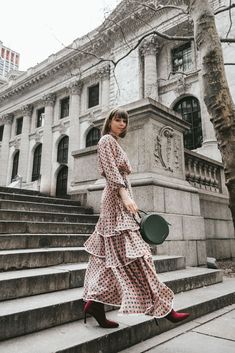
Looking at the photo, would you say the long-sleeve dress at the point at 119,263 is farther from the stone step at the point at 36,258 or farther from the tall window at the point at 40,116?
the tall window at the point at 40,116

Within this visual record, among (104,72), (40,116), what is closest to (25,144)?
(40,116)

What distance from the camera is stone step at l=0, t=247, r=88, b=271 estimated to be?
120 inches

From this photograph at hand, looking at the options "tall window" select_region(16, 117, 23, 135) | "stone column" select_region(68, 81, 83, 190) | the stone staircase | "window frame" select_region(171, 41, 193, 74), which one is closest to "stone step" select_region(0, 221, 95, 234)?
the stone staircase

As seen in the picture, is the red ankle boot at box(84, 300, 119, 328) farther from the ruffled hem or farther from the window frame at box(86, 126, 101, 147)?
the window frame at box(86, 126, 101, 147)

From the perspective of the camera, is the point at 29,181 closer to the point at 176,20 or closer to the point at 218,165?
the point at 176,20

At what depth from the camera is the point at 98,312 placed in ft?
7.38

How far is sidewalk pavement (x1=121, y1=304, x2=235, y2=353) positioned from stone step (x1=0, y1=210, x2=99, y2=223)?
2.91m

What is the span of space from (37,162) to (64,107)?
6290mm

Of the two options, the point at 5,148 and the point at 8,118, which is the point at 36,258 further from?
the point at 8,118

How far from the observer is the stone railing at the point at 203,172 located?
6.99 meters

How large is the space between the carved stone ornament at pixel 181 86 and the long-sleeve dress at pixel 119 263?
18433 millimetres

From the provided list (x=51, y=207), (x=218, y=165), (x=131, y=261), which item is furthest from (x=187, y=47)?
(x=131, y=261)

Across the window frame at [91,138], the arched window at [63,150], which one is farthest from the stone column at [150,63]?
the arched window at [63,150]

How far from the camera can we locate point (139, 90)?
2059 centimetres
